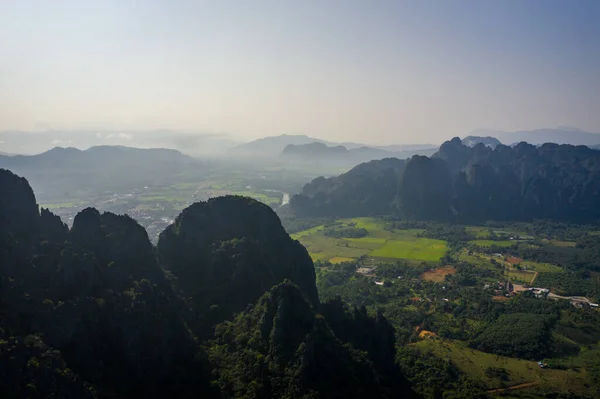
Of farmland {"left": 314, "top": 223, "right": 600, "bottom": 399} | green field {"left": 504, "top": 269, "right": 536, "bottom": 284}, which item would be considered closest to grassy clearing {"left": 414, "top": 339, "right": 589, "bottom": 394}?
farmland {"left": 314, "top": 223, "right": 600, "bottom": 399}

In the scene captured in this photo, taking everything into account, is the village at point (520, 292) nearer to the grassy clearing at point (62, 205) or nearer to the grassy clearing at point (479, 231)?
the grassy clearing at point (479, 231)

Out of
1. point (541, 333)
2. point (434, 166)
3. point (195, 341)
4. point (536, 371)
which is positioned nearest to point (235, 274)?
point (195, 341)

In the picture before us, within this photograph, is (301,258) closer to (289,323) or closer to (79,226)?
(289,323)

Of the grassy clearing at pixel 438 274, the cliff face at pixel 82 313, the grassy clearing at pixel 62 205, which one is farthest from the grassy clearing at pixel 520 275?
the grassy clearing at pixel 62 205

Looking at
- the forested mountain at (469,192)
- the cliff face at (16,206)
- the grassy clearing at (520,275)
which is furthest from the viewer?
the forested mountain at (469,192)

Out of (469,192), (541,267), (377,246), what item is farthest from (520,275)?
(469,192)

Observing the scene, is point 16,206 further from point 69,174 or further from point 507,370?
point 69,174
